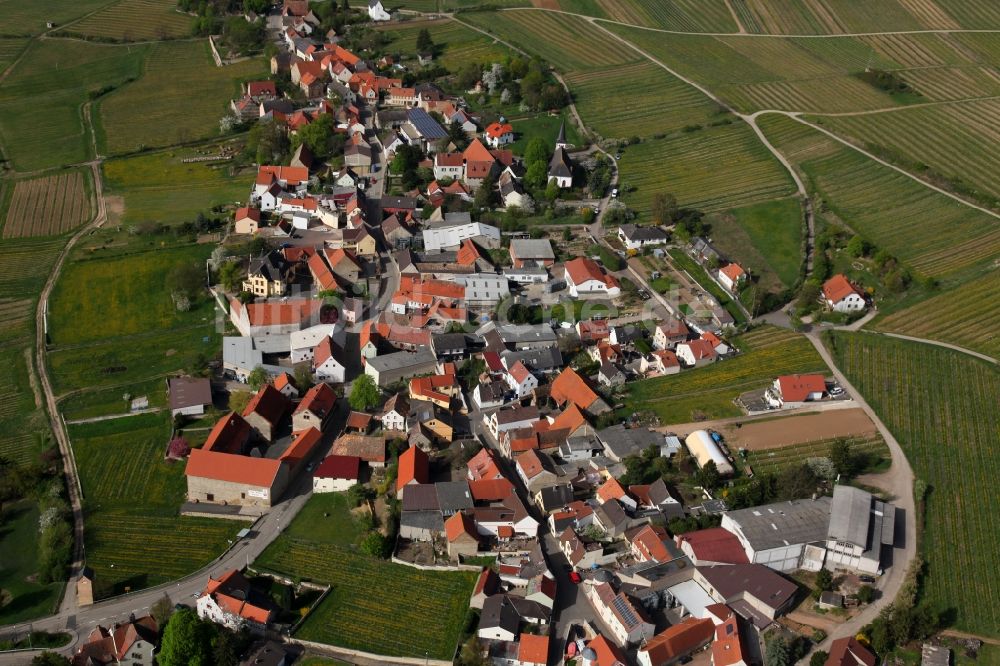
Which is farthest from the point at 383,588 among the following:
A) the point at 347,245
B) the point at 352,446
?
the point at 347,245

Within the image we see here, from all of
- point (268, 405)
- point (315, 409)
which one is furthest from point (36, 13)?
point (315, 409)

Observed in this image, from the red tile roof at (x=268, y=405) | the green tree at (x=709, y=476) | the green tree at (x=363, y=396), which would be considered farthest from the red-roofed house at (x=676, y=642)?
the red tile roof at (x=268, y=405)

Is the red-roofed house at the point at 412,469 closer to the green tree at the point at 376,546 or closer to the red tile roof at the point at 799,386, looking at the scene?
the green tree at the point at 376,546

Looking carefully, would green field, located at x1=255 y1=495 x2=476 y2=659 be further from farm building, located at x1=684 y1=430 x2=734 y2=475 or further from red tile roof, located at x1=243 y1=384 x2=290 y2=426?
farm building, located at x1=684 y1=430 x2=734 y2=475

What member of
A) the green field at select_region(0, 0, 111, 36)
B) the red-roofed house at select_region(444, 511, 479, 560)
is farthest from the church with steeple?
the green field at select_region(0, 0, 111, 36)

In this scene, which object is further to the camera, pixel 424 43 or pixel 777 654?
pixel 424 43

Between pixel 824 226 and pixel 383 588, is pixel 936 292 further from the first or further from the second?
pixel 383 588

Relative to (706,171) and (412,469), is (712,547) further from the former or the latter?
(706,171)

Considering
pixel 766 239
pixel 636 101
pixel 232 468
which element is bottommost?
pixel 232 468
